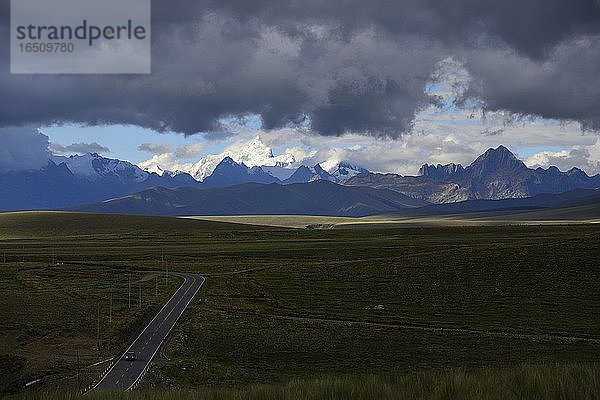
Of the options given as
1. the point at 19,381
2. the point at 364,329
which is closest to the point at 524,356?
the point at 364,329

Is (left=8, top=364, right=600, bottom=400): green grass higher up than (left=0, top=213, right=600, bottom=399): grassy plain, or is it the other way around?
(left=8, top=364, right=600, bottom=400): green grass

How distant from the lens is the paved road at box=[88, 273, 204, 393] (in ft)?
144

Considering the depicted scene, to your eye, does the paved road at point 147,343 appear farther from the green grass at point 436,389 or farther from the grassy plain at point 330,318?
the green grass at point 436,389

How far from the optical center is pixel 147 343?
62.1 metres

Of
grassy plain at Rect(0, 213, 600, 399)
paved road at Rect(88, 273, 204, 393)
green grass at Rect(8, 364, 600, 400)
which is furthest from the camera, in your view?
grassy plain at Rect(0, 213, 600, 399)

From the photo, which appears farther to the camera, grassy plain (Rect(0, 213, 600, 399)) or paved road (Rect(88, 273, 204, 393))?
grassy plain (Rect(0, 213, 600, 399))

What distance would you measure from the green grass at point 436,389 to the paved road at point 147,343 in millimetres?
6264

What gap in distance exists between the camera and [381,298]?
94.7 meters

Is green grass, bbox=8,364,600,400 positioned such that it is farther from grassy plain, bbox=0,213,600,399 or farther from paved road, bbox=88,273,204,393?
paved road, bbox=88,273,204,393

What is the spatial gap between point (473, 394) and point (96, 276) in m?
124

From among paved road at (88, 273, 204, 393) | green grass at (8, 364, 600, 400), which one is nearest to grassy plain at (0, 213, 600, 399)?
green grass at (8, 364, 600, 400)

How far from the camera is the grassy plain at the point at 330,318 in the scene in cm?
4719

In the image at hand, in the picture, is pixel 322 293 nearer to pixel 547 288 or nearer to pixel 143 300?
pixel 143 300

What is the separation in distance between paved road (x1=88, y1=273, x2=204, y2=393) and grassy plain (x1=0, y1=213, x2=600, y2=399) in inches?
53.7
